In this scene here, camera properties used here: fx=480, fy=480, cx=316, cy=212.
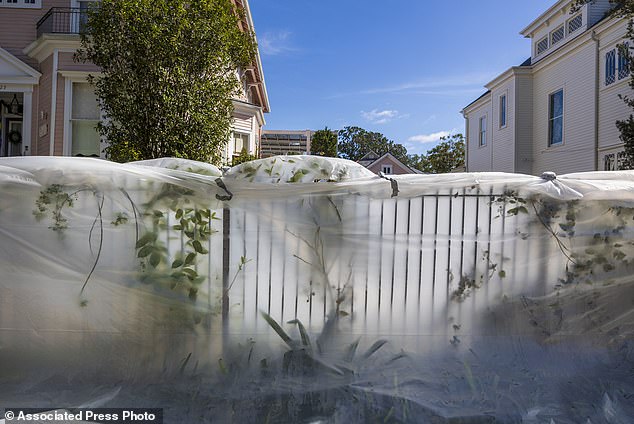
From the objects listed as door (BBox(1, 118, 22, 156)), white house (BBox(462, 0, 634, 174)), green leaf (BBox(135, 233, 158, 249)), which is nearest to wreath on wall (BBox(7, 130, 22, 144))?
door (BBox(1, 118, 22, 156))

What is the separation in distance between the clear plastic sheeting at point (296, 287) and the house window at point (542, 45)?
15709mm

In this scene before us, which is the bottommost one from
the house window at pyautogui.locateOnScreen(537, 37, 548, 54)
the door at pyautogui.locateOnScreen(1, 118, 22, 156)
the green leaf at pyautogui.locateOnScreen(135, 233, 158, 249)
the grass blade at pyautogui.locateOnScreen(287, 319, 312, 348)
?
the grass blade at pyautogui.locateOnScreen(287, 319, 312, 348)

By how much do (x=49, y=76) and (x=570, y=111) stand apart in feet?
47.3

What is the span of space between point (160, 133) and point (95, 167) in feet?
12.5

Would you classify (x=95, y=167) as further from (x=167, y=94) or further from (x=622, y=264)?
(x=167, y=94)

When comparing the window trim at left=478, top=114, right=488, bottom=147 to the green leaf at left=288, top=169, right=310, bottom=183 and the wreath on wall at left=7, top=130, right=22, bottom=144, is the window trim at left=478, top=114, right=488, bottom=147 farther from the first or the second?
the green leaf at left=288, top=169, right=310, bottom=183

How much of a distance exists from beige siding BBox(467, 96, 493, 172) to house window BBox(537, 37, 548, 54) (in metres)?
2.93

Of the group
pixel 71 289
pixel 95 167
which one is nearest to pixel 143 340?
pixel 71 289

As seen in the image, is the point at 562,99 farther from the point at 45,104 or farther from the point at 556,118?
the point at 45,104

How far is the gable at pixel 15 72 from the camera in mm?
11148

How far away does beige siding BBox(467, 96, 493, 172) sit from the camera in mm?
19797

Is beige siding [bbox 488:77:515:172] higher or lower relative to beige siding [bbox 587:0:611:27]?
lower

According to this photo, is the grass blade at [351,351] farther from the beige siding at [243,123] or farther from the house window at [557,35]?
the house window at [557,35]

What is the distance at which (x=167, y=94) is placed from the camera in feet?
21.6
